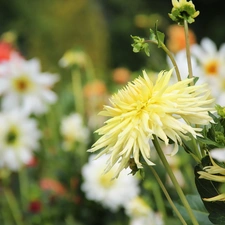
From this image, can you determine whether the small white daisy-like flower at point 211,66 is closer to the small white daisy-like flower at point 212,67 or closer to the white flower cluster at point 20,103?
the small white daisy-like flower at point 212,67

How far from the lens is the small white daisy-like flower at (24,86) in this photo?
5.18 ft

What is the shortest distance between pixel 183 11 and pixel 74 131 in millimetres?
1095

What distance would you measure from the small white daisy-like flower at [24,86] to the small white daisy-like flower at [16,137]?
0.08ft

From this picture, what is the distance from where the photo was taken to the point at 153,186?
1157mm

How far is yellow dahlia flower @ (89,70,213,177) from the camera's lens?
52 centimetres

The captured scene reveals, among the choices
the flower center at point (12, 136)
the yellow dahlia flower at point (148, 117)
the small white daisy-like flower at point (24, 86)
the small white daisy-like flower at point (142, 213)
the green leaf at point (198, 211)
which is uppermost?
the small white daisy-like flower at point (24, 86)

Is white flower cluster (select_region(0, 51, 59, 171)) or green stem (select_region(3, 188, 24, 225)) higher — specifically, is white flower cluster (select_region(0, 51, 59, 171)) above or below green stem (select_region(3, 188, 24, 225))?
above

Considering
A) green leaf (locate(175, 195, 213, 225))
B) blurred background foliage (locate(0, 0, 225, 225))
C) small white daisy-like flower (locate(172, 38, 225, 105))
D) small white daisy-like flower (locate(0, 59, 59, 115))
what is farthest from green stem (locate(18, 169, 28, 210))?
blurred background foliage (locate(0, 0, 225, 225))

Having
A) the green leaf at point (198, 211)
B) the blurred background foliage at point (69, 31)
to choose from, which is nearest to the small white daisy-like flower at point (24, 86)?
the green leaf at point (198, 211)

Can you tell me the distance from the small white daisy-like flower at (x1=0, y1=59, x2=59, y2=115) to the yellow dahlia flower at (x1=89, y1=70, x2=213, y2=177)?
1026 mm

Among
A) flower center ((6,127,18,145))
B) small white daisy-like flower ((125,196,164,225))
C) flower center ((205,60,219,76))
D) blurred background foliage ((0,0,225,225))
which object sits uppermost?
blurred background foliage ((0,0,225,225))

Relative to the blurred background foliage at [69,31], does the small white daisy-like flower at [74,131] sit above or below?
below

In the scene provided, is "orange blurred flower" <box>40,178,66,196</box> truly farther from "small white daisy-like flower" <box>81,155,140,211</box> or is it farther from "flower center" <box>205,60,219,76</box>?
"flower center" <box>205,60,219,76</box>

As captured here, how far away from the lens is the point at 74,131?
5.46ft
